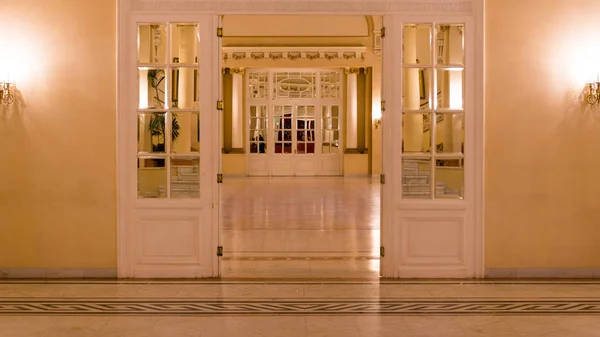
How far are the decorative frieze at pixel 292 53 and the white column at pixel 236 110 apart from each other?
622 mm

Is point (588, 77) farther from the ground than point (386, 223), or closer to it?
farther from the ground

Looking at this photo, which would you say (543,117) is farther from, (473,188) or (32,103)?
(32,103)

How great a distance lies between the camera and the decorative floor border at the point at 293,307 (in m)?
5.22

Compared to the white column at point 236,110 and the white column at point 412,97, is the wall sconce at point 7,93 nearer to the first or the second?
the white column at point 412,97

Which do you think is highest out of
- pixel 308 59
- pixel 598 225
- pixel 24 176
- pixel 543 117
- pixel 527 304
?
pixel 308 59

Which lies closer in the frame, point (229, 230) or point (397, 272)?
point (397, 272)

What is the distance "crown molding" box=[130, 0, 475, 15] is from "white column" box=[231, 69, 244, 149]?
17.4 m

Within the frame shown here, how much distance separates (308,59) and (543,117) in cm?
1751

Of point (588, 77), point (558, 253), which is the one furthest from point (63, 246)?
point (588, 77)

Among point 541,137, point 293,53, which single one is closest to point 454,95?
point 541,137

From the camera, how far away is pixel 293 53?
2356cm

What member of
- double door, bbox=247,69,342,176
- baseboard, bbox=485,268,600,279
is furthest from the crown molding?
double door, bbox=247,69,342,176

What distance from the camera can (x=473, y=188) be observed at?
6484 millimetres

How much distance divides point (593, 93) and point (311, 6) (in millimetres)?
2643
